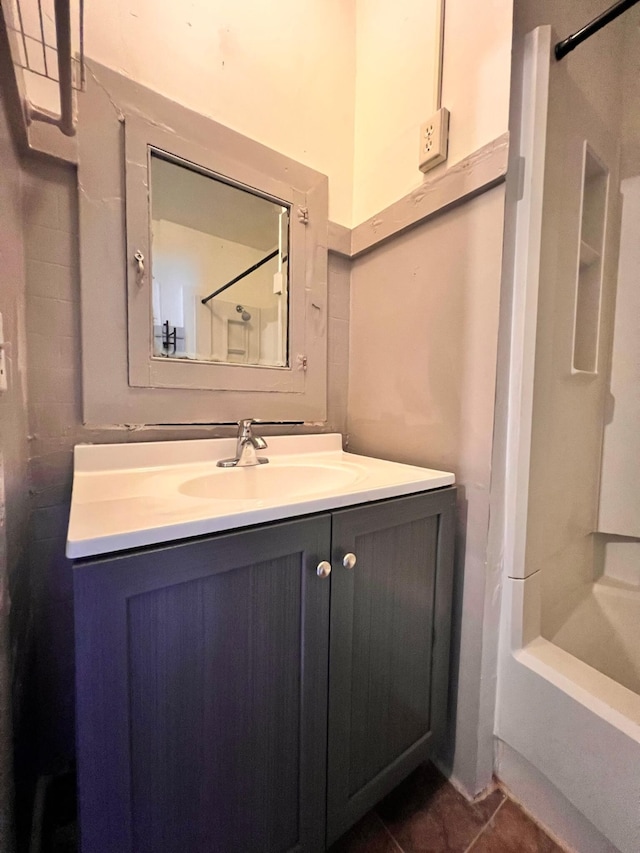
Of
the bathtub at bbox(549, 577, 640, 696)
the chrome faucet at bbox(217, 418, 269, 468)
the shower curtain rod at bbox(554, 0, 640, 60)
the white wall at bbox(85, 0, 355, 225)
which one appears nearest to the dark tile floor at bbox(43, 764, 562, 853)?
the bathtub at bbox(549, 577, 640, 696)

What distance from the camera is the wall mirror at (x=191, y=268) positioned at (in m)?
0.82

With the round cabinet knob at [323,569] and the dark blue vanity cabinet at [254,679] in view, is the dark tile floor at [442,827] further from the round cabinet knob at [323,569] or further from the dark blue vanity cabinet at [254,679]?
the round cabinet knob at [323,569]

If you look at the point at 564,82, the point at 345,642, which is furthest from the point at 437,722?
the point at 564,82

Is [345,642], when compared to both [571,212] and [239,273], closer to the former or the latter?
[239,273]

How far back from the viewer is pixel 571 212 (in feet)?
3.25

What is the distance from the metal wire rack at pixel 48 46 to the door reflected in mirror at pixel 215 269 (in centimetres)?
21

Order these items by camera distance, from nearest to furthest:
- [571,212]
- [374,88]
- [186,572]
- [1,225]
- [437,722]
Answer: [186,572] → [1,225] → [437,722] → [571,212] → [374,88]

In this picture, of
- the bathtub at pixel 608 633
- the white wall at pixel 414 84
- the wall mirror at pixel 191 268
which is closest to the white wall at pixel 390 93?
the white wall at pixel 414 84

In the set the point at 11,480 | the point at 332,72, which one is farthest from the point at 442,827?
the point at 332,72

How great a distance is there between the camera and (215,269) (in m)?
0.99

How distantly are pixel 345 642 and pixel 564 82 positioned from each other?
57.8 inches

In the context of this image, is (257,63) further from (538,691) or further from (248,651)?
(538,691)

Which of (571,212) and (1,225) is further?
(571,212)

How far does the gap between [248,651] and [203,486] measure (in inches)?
16.3
